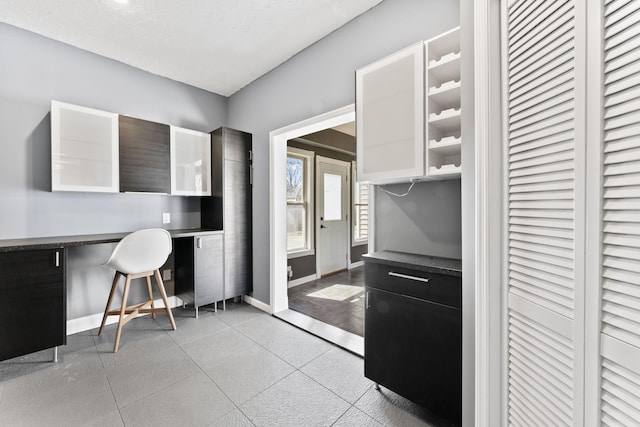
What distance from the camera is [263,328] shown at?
2707 millimetres

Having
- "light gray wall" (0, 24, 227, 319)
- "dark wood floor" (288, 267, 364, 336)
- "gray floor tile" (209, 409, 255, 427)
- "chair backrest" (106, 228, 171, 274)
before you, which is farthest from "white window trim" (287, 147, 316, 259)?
"gray floor tile" (209, 409, 255, 427)

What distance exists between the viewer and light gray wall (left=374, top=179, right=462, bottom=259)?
1.72 meters

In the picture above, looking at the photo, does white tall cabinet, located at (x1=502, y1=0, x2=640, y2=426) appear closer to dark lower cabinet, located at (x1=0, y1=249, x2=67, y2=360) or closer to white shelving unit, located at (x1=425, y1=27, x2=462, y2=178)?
white shelving unit, located at (x1=425, y1=27, x2=462, y2=178)

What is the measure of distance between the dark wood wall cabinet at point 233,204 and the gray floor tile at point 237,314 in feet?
0.53

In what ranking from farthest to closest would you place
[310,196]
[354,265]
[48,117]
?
[354,265]
[310,196]
[48,117]

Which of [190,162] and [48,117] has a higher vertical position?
[48,117]

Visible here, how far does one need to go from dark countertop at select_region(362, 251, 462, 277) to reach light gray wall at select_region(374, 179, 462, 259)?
10 centimetres

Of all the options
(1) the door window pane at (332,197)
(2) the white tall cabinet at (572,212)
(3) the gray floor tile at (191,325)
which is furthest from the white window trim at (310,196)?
(2) the white tall cabinet at (572,212)

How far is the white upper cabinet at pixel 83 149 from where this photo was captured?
7.52ft

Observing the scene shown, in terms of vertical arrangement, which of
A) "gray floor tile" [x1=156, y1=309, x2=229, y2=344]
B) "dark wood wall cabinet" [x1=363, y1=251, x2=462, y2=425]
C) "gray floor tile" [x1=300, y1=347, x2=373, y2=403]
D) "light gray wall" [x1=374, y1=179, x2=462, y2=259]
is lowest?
"gray floor tile" [x1=300, y1=347, x2=373, y2=403]

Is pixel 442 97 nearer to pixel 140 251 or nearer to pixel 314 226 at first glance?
pixel 140 251

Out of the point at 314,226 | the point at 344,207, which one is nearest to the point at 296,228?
the point at 314,226

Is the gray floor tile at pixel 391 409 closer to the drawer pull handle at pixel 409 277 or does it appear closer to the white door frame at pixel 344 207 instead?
the drawer pull handle at pixel 409 277

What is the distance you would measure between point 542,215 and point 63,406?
261 cm
